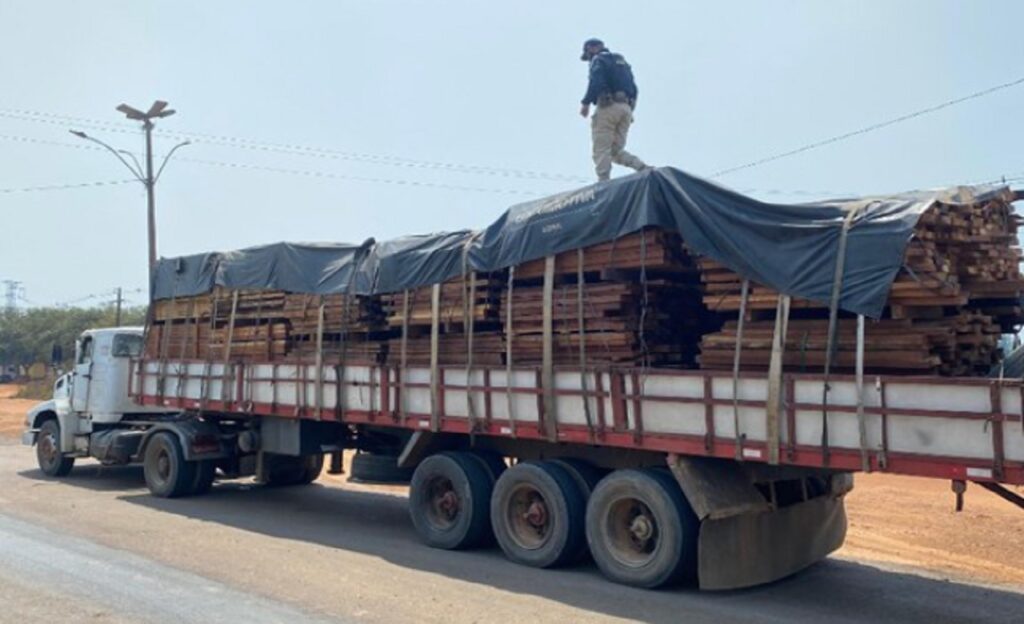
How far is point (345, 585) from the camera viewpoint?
318 inches

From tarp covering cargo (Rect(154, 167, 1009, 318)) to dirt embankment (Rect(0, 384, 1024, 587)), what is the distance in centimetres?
369

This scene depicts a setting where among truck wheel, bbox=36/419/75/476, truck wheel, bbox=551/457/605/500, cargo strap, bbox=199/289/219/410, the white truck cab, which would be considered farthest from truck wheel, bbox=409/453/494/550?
truck wheel, bbox=36/419/75/476

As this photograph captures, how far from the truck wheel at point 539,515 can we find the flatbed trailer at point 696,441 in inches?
1.0

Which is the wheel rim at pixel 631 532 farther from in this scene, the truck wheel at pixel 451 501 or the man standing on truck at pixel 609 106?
the man standing on truck at pixel 609 106

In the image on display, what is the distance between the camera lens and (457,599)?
25.3ft

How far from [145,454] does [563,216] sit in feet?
27.4

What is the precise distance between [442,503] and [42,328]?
73153 millimetres

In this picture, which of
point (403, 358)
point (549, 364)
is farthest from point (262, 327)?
point (549, 364)

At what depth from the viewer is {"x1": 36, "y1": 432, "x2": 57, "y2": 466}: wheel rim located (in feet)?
53.3

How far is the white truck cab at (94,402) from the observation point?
15.6 meters

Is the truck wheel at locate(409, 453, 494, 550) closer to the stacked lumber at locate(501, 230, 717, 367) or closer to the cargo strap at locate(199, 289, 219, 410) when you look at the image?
the stacked lumber at locate(501, 230, 717, 367)

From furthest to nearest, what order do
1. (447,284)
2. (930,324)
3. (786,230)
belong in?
1. (447,284)
2. (786,230)
3. (930,324)

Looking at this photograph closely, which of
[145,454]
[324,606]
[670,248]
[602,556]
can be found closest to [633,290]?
[670,248]

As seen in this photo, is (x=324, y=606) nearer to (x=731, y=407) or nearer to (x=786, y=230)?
(x=731, y=407)
